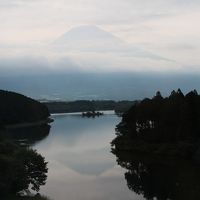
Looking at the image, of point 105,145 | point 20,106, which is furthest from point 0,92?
point 105,145

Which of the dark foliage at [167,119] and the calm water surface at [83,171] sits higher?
the dark foliage at [167,119]

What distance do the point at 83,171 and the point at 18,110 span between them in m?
40.4

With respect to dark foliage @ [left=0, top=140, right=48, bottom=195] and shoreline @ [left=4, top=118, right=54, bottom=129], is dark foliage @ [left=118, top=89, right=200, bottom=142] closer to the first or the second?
dark foliage @ [left=0, top=140, right=48, bottom=195]

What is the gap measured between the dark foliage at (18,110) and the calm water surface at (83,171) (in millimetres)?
20727

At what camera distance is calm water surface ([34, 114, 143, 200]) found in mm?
20094

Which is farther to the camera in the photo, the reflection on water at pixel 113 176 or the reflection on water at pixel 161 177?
the reflection on water at pixel 161 177

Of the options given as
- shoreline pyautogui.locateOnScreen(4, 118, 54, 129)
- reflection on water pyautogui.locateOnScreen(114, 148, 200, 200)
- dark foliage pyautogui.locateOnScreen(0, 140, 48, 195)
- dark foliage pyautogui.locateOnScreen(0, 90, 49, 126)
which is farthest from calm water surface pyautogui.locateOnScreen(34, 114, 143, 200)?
dark foliage pyautogui.locateOnScreen(0, 90, 49, 126)

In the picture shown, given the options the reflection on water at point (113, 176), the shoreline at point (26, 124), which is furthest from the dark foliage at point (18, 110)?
the reflection on water at point (113, 176)

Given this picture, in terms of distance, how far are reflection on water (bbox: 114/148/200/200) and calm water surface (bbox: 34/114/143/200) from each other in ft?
1.74

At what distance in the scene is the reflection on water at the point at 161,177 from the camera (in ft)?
66.1

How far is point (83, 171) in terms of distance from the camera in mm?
26062

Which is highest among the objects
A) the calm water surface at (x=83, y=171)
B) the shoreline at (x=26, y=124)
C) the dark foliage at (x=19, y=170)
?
the dark foliage at (x=19, y=170)

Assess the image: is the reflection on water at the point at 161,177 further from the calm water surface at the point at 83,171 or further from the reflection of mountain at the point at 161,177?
the calm water surface at the point at 83,171

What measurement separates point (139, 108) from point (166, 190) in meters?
17.2
